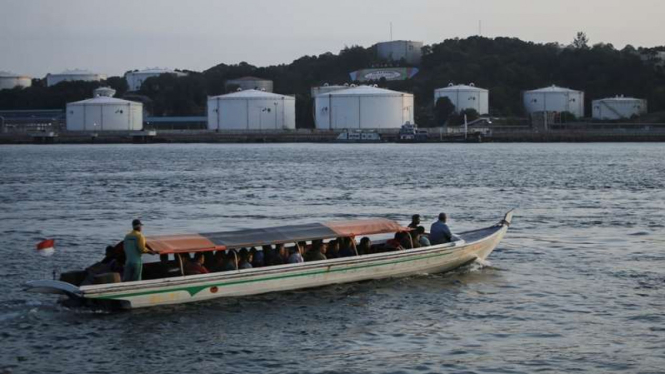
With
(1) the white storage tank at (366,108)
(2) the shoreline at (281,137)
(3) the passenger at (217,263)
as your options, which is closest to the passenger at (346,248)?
(3) the passenger at (217,263)

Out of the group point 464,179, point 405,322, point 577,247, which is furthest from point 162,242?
point 464,179

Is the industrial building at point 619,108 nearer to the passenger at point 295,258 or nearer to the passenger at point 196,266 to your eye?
the passenger at point 295,258

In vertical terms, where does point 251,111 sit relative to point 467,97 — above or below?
below

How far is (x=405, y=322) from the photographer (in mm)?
26016

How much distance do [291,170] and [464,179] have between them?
1850cm

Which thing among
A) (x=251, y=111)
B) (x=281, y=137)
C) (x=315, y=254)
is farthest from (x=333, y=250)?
(x=251, y=111)

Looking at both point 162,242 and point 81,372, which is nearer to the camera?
point 81,372

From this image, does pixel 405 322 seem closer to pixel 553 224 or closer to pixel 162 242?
pixel 162 242

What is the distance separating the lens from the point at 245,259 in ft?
92.0

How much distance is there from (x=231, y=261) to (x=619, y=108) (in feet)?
532

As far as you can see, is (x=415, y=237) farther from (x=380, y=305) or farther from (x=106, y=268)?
(x=106, y=268)

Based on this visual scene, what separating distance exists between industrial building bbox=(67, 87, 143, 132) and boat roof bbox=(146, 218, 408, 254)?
160698 mm

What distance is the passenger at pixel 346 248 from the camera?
30.0m

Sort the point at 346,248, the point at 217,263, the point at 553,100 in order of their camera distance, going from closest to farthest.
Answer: the point at 217,263
the point at 346,248
the point at 553,100
